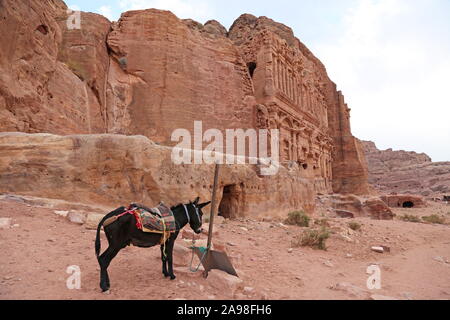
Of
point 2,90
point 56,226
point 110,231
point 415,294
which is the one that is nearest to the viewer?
point 110,231

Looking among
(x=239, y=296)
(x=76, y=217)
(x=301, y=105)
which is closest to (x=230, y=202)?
(x=76, y=217)

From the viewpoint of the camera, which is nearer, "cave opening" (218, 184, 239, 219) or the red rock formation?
the red rock formation

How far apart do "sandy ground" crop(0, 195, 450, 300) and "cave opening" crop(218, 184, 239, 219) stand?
5.30ft

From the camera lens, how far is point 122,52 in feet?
50.3

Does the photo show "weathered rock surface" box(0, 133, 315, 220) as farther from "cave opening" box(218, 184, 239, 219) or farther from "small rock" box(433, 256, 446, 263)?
"small rock" box(433, 256, 446, 263)

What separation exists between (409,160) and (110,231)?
220 ft

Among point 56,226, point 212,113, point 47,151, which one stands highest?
point 212,113

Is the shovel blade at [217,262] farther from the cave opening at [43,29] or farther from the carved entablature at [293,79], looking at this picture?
the carved entablature at [293,79]

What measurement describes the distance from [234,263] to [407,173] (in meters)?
53.9

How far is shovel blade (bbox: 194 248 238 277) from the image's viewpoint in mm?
3564

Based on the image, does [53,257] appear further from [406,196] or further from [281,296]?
[406,196]

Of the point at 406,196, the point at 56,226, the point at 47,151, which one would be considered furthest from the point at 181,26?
the point at 406,196

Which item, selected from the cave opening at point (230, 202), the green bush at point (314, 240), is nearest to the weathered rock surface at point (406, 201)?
the cave opening at point (230, 202)

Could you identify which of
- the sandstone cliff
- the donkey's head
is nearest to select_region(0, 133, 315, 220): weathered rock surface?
the sandstone cliff
